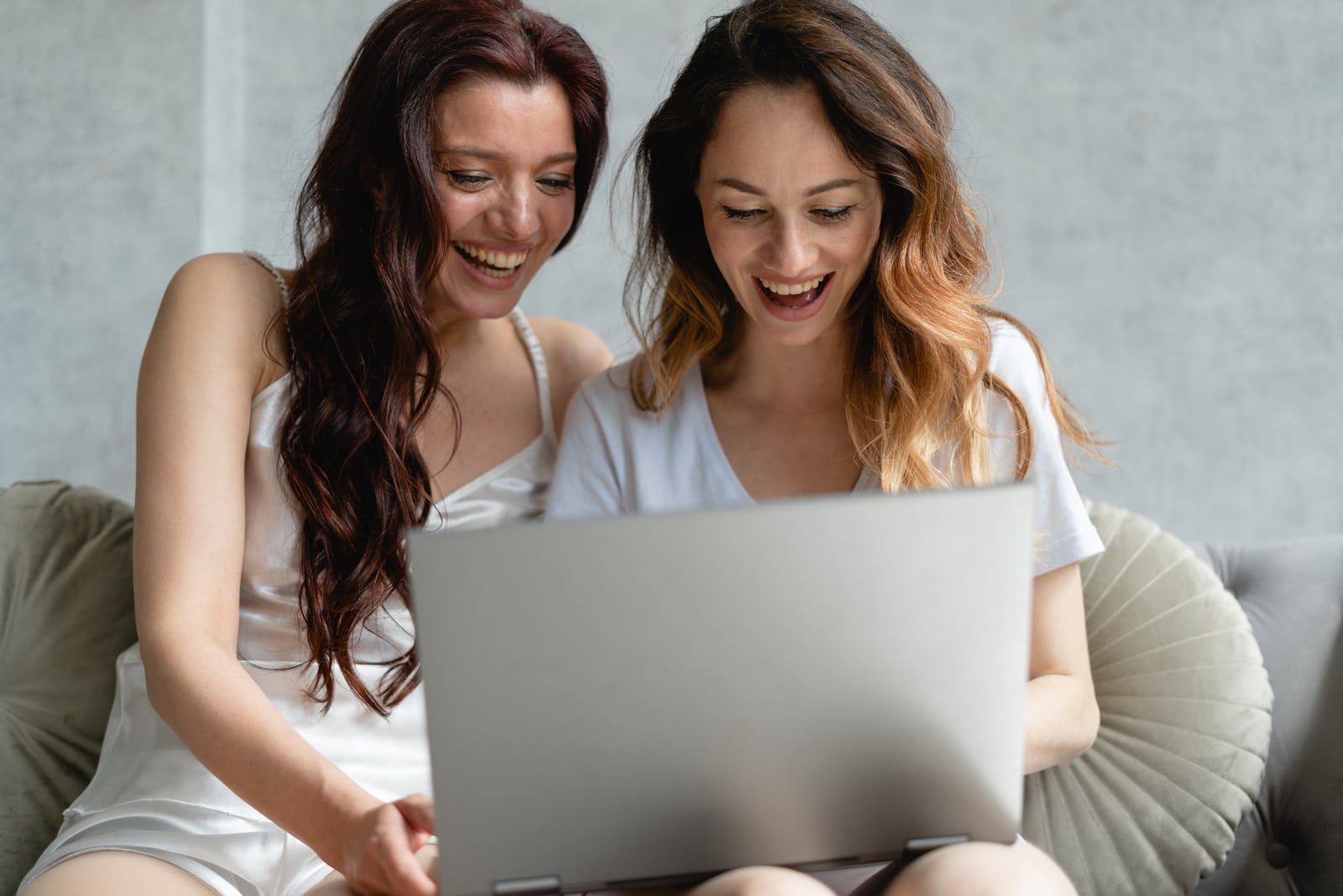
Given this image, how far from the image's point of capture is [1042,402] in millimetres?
1521

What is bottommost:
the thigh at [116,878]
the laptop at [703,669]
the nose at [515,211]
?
the thigh at [116,878]

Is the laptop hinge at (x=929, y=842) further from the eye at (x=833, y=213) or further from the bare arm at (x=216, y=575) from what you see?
the eye at (x=833, y=213)

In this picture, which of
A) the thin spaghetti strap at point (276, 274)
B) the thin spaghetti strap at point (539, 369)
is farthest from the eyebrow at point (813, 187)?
the thin spaghetti strap at point (276, 274)

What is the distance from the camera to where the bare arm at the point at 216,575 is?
1.10 m

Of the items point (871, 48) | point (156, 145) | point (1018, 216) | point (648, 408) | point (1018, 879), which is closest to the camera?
point (1018, 879)

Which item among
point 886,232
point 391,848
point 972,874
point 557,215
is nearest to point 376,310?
point 557,215

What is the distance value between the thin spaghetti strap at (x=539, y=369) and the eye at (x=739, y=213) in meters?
0.40

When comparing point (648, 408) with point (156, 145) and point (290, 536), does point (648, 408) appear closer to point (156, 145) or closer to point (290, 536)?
point (290, 536)

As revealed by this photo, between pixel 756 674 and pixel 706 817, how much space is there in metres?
0.14

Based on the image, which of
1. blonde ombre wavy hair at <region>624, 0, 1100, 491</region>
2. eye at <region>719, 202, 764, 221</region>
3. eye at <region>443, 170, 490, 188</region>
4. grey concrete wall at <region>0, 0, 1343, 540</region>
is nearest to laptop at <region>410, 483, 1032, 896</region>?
blonde ombre wavy hair at <region>624, 0, 1100, 491</region>

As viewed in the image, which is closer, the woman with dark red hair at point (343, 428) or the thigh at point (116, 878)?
the thigh at point (116, 878)

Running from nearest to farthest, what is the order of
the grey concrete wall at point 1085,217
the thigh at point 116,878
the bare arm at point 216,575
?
the bare arm at point 216,575
the thigh at point 116,878
the grey concrete wall at point 1085,217

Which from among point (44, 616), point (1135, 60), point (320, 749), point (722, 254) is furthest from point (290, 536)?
point (1135, 60)

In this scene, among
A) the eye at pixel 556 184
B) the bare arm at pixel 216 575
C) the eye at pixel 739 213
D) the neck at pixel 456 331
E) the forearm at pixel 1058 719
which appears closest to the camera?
the bare arm at pixel 216 575
